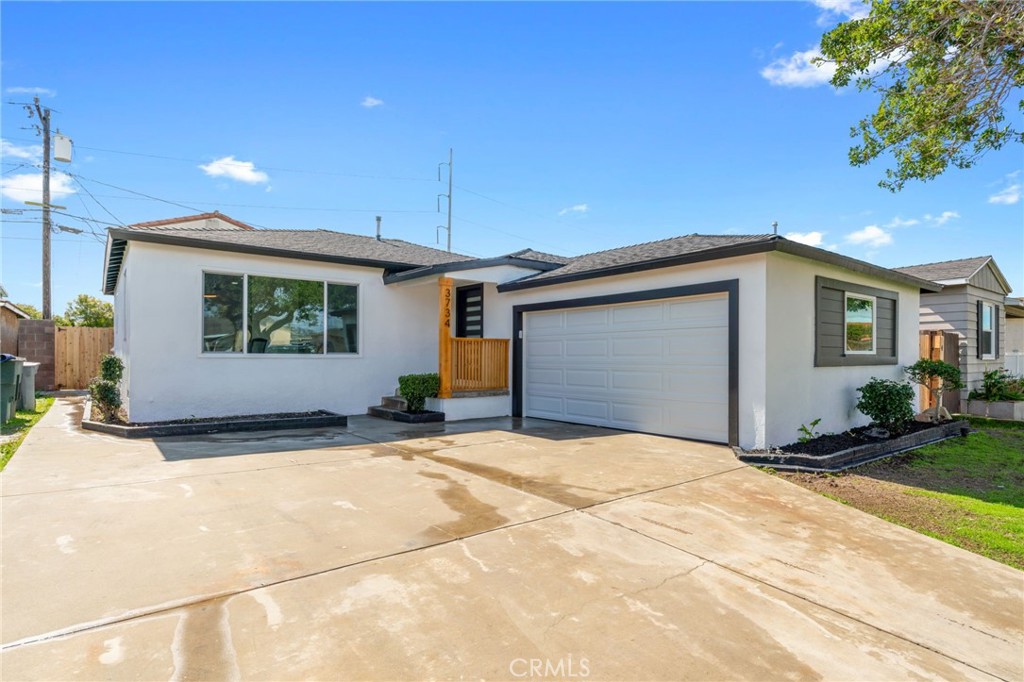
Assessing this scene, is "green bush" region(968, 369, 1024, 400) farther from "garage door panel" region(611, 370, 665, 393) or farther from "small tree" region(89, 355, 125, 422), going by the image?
"small tree" region(89, 355, 125, 422)

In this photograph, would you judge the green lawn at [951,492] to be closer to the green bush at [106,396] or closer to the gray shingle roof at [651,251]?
the gray shingle roof at [651,251]

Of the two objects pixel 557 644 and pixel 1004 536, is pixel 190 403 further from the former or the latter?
pixel 1004 536

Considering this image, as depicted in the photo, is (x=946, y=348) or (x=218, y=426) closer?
(x=218, y=426)

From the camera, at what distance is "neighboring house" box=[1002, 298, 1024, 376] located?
13.7 metres

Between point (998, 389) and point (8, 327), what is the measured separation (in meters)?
24.0

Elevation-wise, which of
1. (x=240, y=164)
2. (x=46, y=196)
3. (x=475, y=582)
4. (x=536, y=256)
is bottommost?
(x=475, y=582)

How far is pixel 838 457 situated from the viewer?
19.5 ft

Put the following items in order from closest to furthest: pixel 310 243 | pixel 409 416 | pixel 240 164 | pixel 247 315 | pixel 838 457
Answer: pixel 838 457 → pixel 247 315 → pixel 409 416 → pixel 310 243 → pixel 240 164

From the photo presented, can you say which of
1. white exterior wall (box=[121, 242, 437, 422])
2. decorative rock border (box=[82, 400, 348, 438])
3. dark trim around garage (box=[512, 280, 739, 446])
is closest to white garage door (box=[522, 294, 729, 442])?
dark trim around garage (box=[512, 280, 739, 446])

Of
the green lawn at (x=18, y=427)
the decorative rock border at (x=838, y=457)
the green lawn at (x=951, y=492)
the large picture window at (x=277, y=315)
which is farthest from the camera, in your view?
the large picture window at (x=277, y=315)

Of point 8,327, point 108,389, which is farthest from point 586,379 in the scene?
point 8,327

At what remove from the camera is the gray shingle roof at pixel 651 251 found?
7.59 m

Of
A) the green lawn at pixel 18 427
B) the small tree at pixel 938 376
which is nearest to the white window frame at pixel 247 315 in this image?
the green lawn at pixel 18 427

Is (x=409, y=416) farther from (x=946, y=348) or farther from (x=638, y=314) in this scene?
(x=946, y=348)
